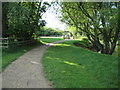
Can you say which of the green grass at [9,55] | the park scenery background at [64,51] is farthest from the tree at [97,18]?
the green grass at [9,55]

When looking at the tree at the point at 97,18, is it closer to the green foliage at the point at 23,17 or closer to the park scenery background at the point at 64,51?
the park scenery background at the point at 64,51

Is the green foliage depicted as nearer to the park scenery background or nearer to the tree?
the park scenery background

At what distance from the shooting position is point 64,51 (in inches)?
383

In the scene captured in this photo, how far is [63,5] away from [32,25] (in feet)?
13.0

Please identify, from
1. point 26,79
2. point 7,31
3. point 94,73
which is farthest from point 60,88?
point 7,31

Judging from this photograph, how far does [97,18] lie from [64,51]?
4169mm

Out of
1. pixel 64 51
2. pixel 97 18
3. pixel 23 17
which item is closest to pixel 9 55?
pixel 23 17

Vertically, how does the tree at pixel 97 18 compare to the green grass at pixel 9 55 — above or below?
above

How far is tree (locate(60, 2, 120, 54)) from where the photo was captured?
892 centimetres

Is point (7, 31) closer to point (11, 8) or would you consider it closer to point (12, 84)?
point (11, 8)

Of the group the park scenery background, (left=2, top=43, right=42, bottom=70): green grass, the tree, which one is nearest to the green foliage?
the park scenery background

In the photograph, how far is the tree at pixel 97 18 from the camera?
8922 mm

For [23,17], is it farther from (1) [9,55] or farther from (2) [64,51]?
(2) [64,51]

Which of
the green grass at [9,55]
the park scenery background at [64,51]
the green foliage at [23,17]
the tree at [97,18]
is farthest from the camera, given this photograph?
the green foliage at [23,17]
